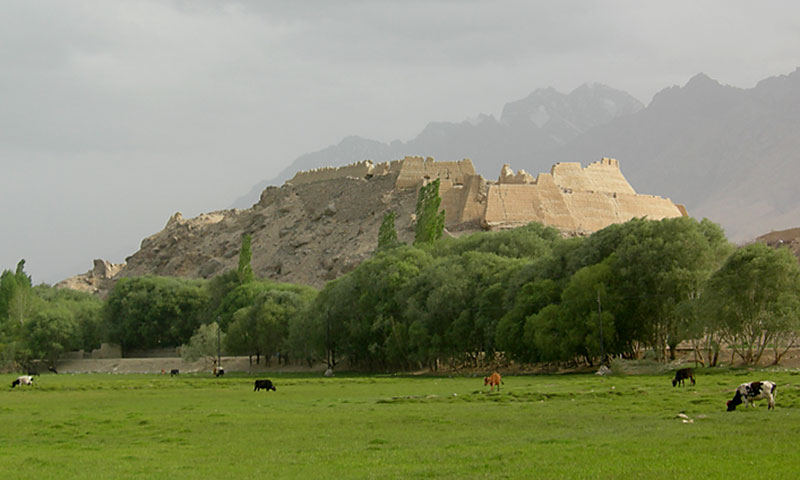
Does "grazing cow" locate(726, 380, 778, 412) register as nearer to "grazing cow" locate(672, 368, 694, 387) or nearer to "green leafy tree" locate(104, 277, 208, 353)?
"grazing cow" locate(672, 368, 694, 387)

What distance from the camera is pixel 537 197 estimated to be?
4345 inches

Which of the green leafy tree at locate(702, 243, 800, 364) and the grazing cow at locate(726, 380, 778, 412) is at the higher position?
the green leafy tree at locate(702, 243, 800, 364)

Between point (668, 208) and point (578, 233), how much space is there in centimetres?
1858

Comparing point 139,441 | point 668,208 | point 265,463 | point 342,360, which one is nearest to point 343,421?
point 139,441

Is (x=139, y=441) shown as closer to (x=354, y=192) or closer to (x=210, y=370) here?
(x=210, y=370)

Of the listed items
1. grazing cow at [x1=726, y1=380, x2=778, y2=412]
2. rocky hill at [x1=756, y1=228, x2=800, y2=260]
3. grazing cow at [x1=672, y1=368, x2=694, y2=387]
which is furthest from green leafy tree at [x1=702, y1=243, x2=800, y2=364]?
rocky hill at [x1=756, y1=228, x2=800, y2=260]

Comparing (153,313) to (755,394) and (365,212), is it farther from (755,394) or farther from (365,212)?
(755,394)

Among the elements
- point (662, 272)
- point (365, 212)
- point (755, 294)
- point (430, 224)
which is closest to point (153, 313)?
point (365, 212)

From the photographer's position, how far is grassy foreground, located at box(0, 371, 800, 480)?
16016mm

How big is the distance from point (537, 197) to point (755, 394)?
88135 millimetres

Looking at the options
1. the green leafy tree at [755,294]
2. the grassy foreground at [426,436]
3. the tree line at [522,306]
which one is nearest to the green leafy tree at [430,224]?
the tree line at [522,306]

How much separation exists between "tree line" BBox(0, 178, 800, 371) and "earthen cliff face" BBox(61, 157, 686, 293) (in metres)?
16.9

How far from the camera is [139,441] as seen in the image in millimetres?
22312

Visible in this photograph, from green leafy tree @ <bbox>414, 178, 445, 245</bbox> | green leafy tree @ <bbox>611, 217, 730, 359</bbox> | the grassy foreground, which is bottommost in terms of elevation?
the grassy foreground
